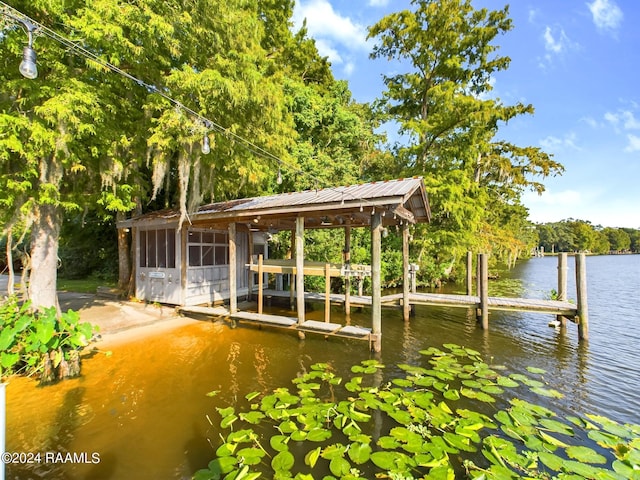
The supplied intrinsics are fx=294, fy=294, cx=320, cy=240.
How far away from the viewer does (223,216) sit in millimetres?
7684

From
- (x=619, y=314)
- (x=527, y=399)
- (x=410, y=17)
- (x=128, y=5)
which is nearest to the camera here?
(x=527, y=399)

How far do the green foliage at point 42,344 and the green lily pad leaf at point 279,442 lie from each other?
148 inches

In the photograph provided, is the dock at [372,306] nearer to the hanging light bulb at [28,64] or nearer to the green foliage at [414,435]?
the green foliage at [414,435]

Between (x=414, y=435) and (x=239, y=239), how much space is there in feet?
29.3

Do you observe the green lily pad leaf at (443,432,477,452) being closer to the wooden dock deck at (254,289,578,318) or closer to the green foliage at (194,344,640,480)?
the green foliage at (194,344,640,480)

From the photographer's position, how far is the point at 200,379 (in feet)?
16.2

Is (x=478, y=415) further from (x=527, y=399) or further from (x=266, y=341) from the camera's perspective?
(x=266, y=341)

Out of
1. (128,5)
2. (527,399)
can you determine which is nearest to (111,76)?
(128,5)

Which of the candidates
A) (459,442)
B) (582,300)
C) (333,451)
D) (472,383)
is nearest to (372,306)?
(472,383)

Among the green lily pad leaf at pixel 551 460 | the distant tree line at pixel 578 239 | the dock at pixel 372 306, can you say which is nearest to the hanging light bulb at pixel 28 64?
the dock at pixel 372 306

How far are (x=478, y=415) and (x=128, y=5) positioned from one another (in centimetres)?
943

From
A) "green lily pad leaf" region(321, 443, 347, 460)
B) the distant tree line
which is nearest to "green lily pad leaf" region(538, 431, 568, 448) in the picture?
"green lily pad leaf" region(321, 443, 347, 460)

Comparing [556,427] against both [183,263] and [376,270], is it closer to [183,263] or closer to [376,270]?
[376,270]

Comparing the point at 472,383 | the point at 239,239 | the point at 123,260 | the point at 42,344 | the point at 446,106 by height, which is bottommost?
the point at 472,383
